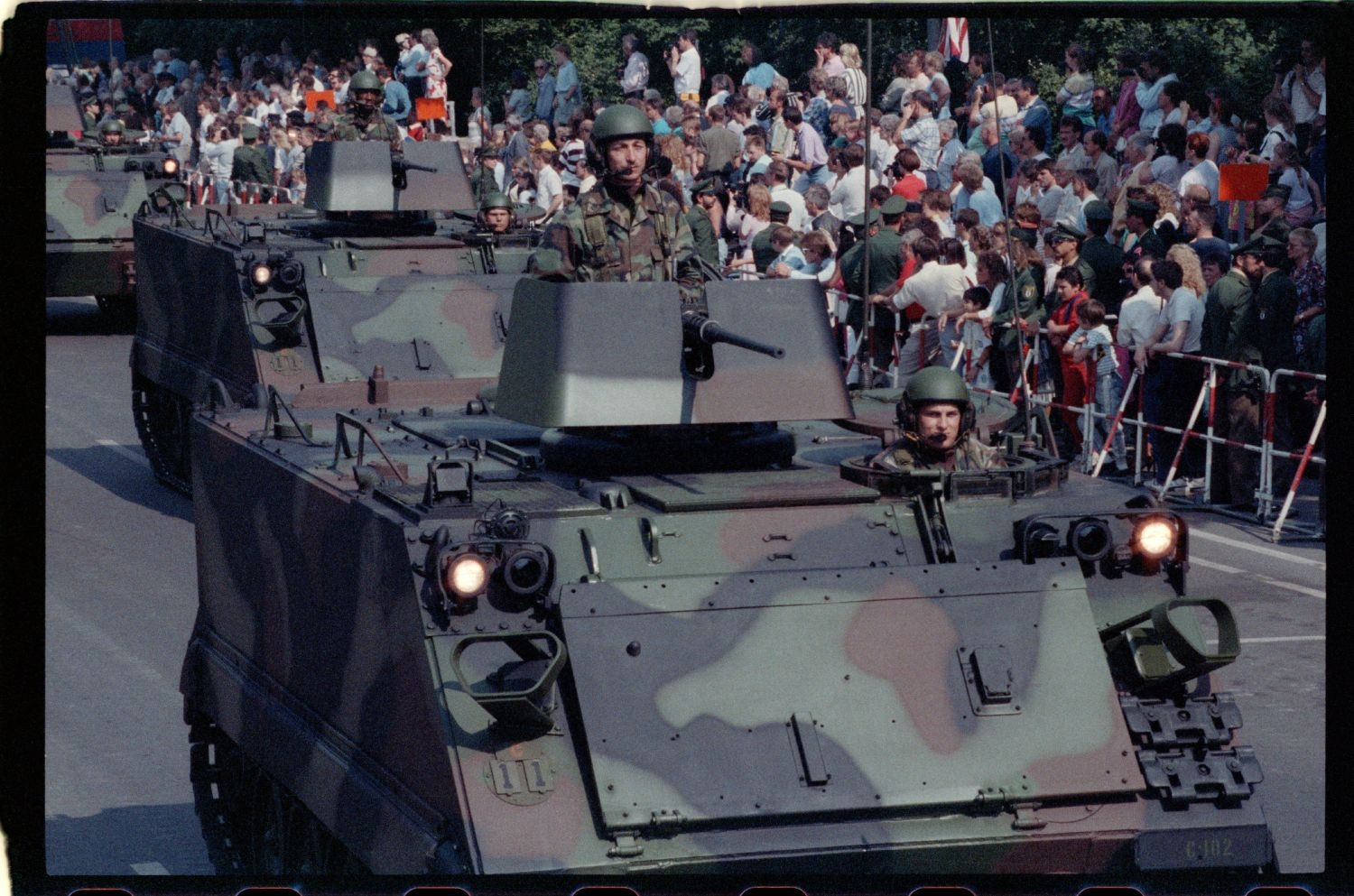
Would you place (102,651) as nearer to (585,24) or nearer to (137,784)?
(137,784)

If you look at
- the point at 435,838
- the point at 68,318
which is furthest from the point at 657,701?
the point at 68,318

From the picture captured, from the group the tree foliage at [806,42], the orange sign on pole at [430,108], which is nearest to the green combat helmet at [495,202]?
the tree foliage at [806,42]

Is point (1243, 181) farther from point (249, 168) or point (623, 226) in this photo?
point (249, 168)

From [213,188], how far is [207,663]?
27788 millimetres

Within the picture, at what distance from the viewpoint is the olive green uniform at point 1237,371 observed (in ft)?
58.5

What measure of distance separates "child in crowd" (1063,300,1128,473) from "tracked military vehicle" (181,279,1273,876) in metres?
9.28

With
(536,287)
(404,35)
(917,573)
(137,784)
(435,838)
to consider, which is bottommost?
(137,784)

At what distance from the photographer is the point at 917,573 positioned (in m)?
8.74

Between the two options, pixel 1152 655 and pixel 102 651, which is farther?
pixel 102 651

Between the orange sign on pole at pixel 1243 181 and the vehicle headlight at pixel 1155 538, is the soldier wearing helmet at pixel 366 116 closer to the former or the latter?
the orange sign on pole at pixel 1243 181

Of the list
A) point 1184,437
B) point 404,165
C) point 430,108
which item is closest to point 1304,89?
point 1184,437

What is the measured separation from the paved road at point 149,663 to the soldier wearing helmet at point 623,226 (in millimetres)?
3199

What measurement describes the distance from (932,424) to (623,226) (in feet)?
7.20

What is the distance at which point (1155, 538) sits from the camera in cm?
913
